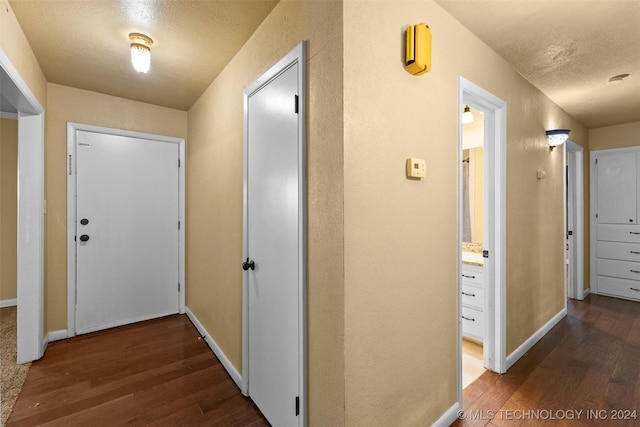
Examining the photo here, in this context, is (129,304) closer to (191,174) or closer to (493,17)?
(191,174)

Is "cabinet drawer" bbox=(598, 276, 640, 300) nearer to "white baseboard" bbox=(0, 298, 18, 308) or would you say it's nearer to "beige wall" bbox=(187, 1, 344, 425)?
"beige wall" bbox=(187, 1, 344, 425)

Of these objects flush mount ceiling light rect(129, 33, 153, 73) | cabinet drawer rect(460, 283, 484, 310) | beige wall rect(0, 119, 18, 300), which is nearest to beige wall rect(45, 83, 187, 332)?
flush mount ceiling light rect(129, 33, 153, 73)

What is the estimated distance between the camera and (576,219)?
4.14 metres

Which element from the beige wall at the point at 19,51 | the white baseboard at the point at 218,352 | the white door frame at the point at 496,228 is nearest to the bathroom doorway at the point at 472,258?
the white door frame at the point at 496,228

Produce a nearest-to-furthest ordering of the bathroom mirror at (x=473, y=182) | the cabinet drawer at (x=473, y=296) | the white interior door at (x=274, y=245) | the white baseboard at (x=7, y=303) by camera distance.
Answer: the white interior door at (x=274, y=245) → the cabinet drawer at (x=473, y=296) → the bathroom mirror at (x=473, y=182) → the white baseboard at (x=7, y=303)

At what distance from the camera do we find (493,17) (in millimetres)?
1777

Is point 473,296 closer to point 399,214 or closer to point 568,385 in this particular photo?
point 568,385

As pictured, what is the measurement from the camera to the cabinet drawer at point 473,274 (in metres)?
2.65

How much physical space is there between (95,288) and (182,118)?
2.08 metres

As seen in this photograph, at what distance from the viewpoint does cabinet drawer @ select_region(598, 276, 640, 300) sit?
13.1 feet

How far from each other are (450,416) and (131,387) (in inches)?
86.0

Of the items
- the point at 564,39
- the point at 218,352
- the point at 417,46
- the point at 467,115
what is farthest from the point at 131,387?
the point at 564,39

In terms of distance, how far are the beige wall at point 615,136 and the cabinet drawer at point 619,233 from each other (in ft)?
3.63

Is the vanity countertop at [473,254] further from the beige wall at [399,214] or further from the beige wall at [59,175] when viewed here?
the beige wall at [59,175]
